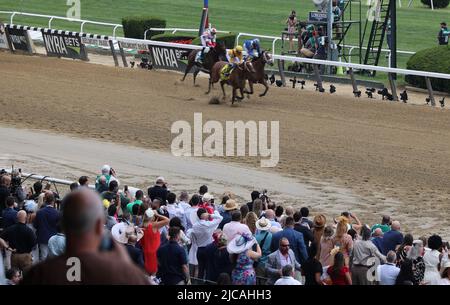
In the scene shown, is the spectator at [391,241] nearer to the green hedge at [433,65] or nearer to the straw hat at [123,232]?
the straw hat at [123,232]

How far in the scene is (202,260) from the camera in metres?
9.04

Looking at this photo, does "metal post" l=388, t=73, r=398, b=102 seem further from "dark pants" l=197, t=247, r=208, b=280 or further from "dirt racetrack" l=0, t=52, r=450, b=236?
"dark pants" l=197, t=247, r=208, b=280

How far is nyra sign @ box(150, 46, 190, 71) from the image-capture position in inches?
1035

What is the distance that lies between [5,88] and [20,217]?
46.8 ft

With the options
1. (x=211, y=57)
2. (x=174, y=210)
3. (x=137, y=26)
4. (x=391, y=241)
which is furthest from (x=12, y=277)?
(x=137, y=26)

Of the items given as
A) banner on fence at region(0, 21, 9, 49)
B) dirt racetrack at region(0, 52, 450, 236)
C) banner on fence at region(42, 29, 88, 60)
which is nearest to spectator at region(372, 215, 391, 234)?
dirt racetrack at region(0, 52, 450, 236)

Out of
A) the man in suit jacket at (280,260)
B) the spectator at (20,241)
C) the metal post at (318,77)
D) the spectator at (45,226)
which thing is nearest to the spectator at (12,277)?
the spectator at (20,241)

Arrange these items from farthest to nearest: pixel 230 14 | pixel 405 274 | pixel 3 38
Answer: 1. pixel 230 14
2. pixel 3 38
3. pixel 405 274

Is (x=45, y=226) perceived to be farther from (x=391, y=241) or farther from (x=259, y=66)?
(x=259, y=66)

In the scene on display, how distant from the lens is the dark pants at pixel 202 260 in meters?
8.98

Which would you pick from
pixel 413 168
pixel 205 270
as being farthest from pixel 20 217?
pixel 413 168

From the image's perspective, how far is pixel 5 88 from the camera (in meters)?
23.1

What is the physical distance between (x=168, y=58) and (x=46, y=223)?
16971 mm

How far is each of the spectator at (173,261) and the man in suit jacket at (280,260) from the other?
2.39 ft
